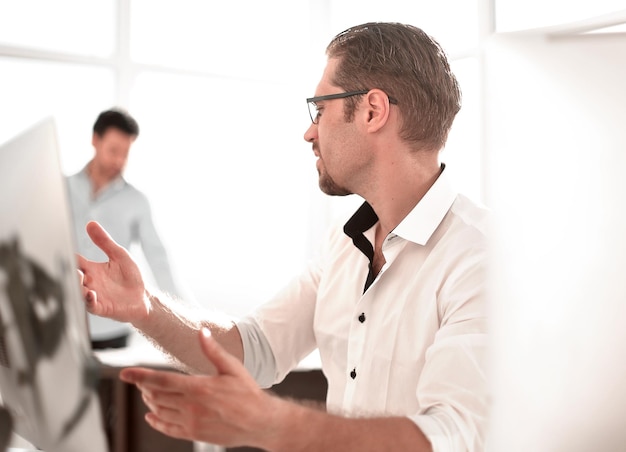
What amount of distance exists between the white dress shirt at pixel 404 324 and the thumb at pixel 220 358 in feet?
0.96

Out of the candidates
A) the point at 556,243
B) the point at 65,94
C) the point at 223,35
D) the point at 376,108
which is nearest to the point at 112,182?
the point at 65,94

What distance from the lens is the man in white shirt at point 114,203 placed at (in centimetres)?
278

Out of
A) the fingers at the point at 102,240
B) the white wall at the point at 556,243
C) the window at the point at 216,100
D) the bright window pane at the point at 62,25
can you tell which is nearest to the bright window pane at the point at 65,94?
the window at the point at 216,100

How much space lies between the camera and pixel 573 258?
68cm

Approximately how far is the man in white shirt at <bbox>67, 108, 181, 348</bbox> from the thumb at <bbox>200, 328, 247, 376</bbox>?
209 cm

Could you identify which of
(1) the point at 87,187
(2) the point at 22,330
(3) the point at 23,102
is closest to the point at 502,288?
(2) the point at 22,330

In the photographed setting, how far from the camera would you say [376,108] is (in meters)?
1.41

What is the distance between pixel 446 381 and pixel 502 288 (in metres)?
0.32

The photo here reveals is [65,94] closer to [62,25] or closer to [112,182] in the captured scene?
[62,25]

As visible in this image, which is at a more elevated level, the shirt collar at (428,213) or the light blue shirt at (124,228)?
the shirt collar at (428,213)

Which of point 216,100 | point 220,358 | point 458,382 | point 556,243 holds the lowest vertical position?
point 458,382

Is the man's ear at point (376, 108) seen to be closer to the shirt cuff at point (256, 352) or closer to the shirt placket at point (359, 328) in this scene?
the shirt placket at point (359, 328)

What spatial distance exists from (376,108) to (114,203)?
67.9 inches

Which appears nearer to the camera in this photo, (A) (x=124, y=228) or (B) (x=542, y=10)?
(B) (x=542, y=10)
